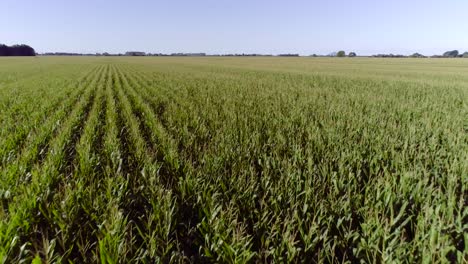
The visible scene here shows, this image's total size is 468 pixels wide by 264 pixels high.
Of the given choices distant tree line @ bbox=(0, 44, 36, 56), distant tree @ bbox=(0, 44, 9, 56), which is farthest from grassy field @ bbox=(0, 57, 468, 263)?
distant tree line @ bbox=(0, 44, 36, 56)

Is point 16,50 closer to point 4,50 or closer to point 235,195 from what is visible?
point 4,50

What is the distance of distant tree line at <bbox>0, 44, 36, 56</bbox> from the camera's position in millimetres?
130000

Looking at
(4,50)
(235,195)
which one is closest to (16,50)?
→ (4,50)

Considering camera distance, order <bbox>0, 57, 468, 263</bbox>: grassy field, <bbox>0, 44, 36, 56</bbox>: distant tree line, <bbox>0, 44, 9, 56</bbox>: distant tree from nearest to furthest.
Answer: <bbox>0, 57, 468, 263</bbox>: grassy field < <bbox>0, 44, 9, 56</bbox>: distant tree < <bbox>0, 44, 36, 56</bbox>: distant tree line

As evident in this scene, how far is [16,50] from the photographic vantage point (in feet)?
445

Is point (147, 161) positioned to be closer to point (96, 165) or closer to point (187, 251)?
point (96, 165)

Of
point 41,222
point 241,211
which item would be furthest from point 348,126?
point 41,222

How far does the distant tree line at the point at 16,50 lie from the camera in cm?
13000

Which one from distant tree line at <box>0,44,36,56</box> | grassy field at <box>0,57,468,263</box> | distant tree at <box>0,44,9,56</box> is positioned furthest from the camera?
distant tree line at <box>0,44,36,56</box>

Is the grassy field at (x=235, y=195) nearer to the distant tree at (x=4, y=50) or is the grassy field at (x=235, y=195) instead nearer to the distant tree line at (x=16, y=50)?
the distant tree at (x=4, y=50)

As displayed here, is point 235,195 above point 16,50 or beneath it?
above

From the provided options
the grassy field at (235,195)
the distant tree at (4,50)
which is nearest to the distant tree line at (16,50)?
the distant tree at (4,50)

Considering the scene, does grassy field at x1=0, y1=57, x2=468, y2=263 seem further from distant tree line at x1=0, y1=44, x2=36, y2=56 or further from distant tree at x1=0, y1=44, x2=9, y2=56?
distant tree line at x1=0, y1=44, x2=36, y2=56

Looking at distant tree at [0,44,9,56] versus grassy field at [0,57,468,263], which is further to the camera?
distant tree at [0,44,9,56]
